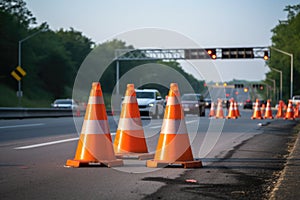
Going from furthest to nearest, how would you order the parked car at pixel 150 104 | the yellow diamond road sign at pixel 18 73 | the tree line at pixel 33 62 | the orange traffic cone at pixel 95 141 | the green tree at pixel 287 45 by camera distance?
the green tree at pixel 287 45, the tree line at pixel 33 62, the yellow diamond road sign at pixel 18 73, the parked car at pixel 150 104, the orange traffic cone at pixel 95 141

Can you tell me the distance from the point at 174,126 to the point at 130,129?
51.6 inches

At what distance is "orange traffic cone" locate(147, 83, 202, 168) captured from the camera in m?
9.06

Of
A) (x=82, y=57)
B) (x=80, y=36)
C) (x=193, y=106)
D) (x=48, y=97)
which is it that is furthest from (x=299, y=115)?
(x=80, y=36)

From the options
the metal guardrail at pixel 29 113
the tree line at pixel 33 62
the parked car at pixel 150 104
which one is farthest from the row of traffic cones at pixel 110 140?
the tree line at pixel 33 62

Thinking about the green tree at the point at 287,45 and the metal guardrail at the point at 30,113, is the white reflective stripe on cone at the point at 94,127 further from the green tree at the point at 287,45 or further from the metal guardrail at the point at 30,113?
the green tree at the point at 287,45

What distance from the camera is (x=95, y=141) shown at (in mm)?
9016

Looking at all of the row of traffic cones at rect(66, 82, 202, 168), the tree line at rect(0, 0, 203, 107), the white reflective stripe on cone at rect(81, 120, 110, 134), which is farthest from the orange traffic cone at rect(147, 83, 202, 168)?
the tree line at rect(0, 0, 203, 107)

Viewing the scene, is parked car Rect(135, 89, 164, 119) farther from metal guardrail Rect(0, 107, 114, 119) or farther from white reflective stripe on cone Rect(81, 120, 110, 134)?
white reflective stripe on cone Rect(81, 120, 110, 134)

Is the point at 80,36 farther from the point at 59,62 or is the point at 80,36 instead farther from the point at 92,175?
the point at 92,175

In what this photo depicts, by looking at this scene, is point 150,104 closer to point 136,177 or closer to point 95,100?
point 95,100

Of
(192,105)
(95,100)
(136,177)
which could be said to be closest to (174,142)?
(136,177)

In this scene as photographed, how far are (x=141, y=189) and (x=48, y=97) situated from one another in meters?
72.4

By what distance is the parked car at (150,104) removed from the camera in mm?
31237

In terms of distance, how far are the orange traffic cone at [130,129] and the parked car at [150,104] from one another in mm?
20544
